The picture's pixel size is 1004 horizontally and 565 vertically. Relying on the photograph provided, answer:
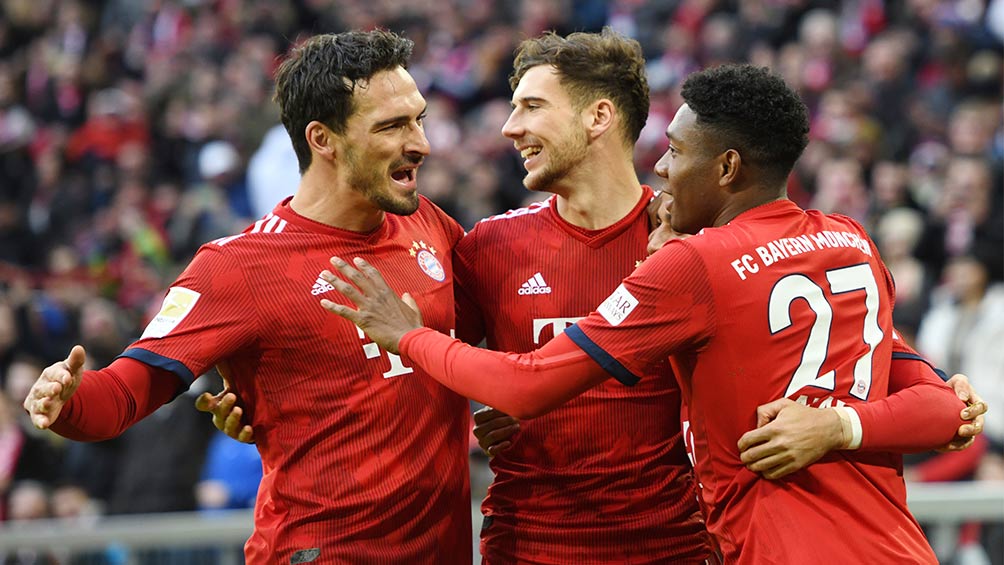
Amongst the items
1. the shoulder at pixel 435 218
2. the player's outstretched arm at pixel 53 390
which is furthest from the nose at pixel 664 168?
the player's outstretched arm at pixel 53 390

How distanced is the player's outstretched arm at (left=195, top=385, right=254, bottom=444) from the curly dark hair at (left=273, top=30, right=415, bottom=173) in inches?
34.1

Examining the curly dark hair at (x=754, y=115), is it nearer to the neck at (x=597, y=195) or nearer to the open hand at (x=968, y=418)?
the neck at (x=597, y=195)

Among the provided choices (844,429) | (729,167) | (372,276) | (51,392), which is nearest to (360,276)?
(372,276)

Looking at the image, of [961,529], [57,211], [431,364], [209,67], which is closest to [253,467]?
[961,529]

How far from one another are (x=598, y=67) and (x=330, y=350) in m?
1.45

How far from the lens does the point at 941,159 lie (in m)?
10.4

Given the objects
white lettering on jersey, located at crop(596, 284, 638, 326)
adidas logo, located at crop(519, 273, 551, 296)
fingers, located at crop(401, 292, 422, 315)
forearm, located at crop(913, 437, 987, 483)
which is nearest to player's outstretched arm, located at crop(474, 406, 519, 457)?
adidas logo, located at crop(519, 273, 551, 296)

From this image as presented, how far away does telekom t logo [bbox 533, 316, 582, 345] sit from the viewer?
4758 mm

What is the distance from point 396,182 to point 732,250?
1.26 m

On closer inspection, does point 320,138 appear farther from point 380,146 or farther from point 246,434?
point 246,434

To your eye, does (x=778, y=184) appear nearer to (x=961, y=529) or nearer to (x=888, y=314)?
(x=888, y=314)

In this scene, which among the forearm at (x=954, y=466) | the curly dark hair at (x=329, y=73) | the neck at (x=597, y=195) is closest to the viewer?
the curly dark hair at (x=329, y=73)

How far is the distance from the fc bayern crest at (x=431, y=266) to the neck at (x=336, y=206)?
0.20 metres

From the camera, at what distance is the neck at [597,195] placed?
492 centimetres
